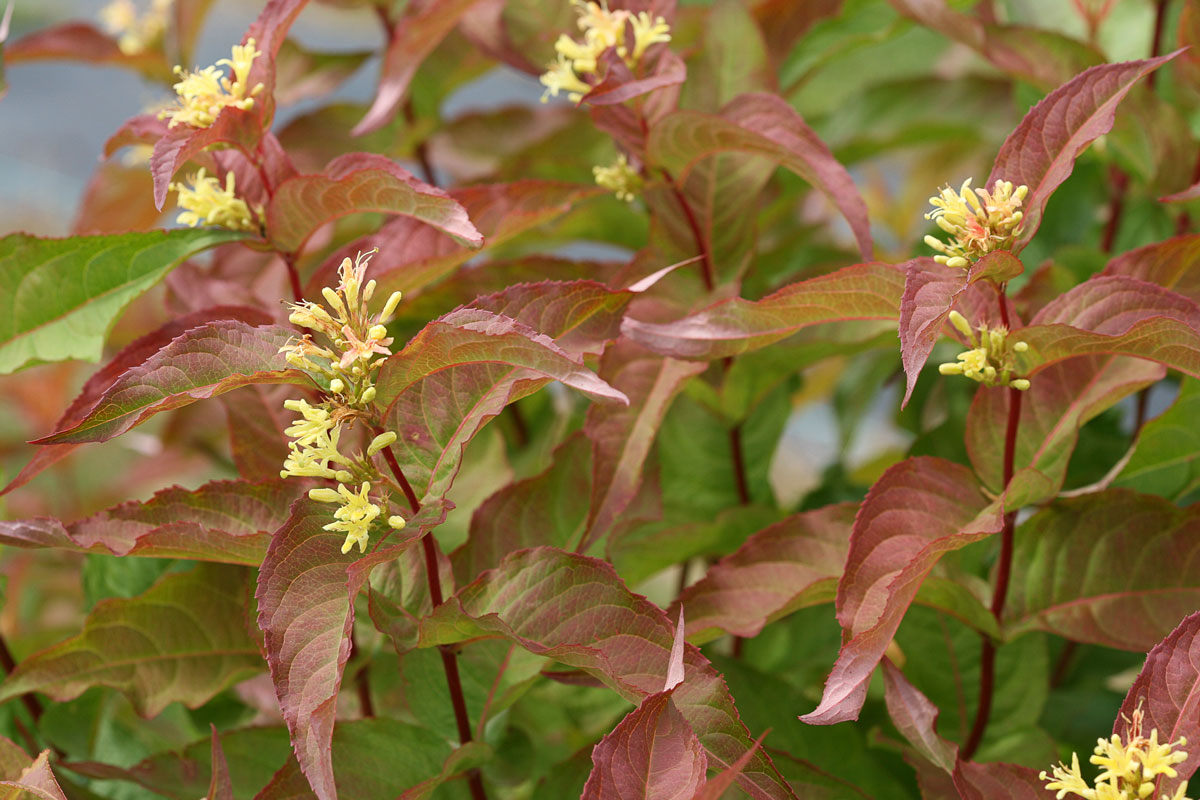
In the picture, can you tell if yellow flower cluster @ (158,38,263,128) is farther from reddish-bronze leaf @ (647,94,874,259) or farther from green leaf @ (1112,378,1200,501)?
green leaf @ (1112,378,1200,501)

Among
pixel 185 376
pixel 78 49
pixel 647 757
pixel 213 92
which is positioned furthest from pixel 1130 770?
pixel 78 49

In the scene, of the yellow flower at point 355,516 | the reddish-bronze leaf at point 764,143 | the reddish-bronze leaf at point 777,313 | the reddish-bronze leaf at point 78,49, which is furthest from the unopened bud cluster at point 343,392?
the reddish-bronze leaf at point 78,49

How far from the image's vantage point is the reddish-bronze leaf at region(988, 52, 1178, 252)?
17.5 inches

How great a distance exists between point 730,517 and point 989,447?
0.18 metres

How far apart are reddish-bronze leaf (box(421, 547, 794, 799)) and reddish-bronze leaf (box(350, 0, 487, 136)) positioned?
12.7 inches

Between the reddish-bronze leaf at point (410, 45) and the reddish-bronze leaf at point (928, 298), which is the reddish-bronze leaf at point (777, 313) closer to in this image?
the reddish-bronze leaf at point (928, 298)

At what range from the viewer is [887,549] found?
464mm

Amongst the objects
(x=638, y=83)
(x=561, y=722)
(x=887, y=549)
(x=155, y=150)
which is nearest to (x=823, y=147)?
(x=638, y=83)

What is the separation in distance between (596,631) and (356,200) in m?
0.23

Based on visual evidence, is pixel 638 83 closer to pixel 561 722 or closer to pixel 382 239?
pixel 382 239

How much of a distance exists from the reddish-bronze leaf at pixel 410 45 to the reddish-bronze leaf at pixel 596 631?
322mm

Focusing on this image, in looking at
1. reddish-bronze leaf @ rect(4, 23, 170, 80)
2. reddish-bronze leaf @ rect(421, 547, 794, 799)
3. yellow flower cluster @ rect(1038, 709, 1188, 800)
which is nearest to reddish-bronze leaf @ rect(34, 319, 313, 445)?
reddish-bronze leaf @ rect(421, 547, 794, 799)

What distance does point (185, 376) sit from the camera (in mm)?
Result: 413

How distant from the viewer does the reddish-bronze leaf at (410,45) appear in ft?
2.04
